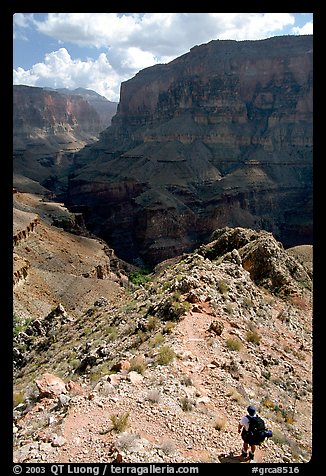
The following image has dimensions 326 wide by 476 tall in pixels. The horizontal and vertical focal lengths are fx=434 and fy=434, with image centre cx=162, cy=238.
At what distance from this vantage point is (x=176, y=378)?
856cm

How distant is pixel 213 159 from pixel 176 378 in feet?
304

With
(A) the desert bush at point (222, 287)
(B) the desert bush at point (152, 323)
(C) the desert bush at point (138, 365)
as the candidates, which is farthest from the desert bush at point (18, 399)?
(A) the desert bush at point (222, 287)

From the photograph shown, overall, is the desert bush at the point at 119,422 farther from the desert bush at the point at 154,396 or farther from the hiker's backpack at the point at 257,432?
the hiker's backpack at the point at 257,432

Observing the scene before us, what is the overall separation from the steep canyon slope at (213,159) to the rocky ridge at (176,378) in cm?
4982

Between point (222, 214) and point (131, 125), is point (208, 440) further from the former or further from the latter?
point (131, 125)

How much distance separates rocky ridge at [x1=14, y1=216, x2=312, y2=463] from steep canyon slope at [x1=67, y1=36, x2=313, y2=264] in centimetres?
4982

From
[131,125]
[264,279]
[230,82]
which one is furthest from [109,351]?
[131,125]

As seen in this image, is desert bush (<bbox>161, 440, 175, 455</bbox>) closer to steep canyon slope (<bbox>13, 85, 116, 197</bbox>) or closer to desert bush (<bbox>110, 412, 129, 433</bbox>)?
desert bush (<bbox>110, 412, 129, 433</bbox>)

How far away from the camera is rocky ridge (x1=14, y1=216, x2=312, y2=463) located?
6637 mm

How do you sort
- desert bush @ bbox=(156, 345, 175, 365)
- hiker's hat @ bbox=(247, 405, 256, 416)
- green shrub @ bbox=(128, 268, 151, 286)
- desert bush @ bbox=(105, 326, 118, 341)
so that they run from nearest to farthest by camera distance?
hiker's hat @ bbox=(247, 405, 256, 416) < desert bush @ bbox=(156, 345, 175, 365) < desert bush @ bbox=(105, 326, 118, 341) < green shrub @ bbox=(128, 268, 151, 286)

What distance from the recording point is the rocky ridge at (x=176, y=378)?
21.8 feet

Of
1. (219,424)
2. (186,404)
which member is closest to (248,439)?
(219,424)

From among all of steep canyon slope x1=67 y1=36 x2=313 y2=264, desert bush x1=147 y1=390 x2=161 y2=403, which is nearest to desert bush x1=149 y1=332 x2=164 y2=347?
desert bush x1=147 y1=390 x2=161 y2=403

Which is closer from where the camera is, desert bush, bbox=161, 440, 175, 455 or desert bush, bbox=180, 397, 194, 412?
desert bush, bbox=161, 440, 175, 455
